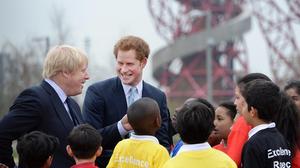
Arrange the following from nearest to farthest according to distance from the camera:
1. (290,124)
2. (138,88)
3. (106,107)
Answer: (290,124)
(106,107)
(138,88)

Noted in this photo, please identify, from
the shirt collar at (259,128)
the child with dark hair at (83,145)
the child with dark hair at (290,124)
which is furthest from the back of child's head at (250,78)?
the child with dark hair at (83,145)

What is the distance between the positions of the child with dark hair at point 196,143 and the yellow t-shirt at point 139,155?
15.2 inches

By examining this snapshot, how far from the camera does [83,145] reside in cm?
490

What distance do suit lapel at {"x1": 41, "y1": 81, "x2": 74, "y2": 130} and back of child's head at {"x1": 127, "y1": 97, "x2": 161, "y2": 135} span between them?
50cm

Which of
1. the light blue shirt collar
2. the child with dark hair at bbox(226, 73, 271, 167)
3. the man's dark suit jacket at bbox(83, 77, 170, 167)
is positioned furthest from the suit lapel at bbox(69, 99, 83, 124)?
the child with dark hair at bbox(226, 73, 271, 167)

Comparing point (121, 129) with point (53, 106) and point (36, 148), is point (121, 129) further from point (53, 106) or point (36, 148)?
point (36, 148)

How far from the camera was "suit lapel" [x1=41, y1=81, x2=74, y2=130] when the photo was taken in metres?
5.04

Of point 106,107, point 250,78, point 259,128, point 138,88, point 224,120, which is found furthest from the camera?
point 224,120

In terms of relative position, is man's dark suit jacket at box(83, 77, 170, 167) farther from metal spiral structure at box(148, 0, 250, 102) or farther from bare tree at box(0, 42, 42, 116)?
metal spiral structure at box(148, 0, 250, 102)

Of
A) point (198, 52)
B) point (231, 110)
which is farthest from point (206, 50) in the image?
point (231, 110)

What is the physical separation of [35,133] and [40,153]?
0.51 feet

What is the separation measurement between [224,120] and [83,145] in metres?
1.81

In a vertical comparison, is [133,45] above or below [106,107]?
above

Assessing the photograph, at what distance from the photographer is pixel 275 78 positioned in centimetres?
4441
